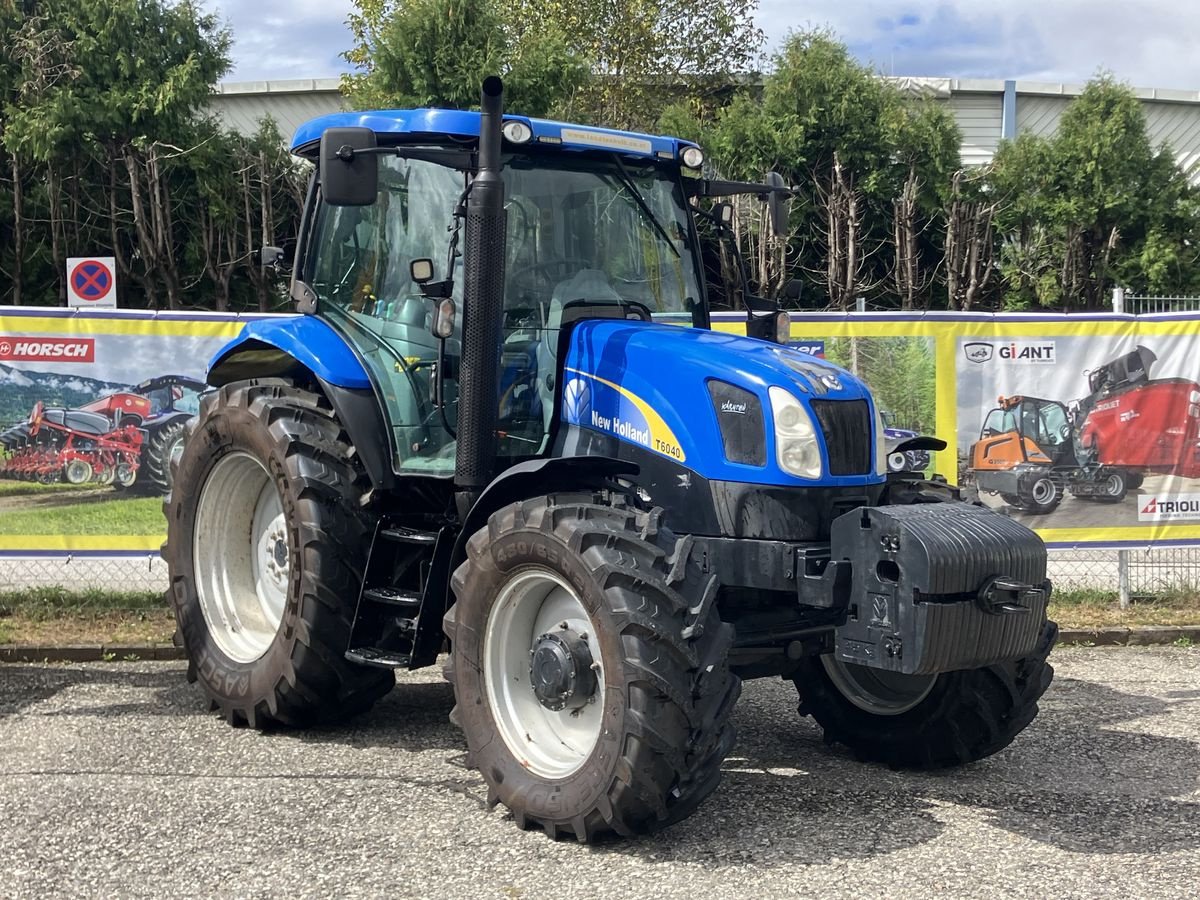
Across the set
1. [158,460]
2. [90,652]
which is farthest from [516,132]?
[158,460]

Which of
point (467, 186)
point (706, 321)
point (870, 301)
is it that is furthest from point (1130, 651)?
point (870, 301)

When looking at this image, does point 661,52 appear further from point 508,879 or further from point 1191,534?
point 508,879

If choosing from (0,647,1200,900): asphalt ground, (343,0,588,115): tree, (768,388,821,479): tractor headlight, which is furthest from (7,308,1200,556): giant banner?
(343,0,588,115): tree

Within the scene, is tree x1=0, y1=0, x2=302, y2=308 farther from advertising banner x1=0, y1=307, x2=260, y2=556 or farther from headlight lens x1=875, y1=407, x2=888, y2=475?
headlight lens x1=875, y1=407, x2=888, y2=475

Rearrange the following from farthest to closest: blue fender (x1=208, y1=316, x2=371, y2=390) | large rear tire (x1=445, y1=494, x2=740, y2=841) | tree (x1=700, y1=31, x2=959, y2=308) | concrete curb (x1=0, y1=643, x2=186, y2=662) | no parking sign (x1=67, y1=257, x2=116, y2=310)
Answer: tree (x1=700, y1=31, x2=959, y2=308)
no parking sign (x1=67, y1=257, x2=116, y2=310)
concrete curb (x1=0, y1=643, x2=186, y2=662)
blue fender (x1=208, y1=316, x2=371, y2=390)
large rear tire (x1=445, y1=494, x2=740, y2=841)

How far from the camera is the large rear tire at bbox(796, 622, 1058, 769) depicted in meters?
5.67

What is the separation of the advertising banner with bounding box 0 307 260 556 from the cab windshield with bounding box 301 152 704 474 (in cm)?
295

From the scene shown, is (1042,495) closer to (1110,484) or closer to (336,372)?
(1110,484)

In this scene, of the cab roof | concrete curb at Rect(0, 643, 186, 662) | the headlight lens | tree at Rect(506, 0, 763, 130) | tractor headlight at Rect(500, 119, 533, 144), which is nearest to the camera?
the headlight lens

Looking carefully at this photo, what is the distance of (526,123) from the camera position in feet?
19.1

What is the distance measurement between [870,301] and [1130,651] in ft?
46.3

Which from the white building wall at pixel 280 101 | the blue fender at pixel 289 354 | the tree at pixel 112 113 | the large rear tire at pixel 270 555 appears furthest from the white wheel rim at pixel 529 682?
the white building wall at pixel 280 101

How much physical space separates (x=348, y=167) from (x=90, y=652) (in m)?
4.08

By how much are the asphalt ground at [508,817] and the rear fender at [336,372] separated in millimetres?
1355
